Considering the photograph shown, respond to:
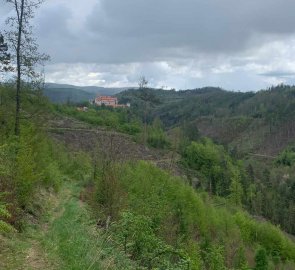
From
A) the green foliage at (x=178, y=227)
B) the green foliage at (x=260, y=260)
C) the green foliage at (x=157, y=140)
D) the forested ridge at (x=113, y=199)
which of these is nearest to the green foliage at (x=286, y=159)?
the forested ridge at (x=113, y=199)

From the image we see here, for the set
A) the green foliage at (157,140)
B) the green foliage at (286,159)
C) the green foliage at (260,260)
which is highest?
the green foliage at (157,140)

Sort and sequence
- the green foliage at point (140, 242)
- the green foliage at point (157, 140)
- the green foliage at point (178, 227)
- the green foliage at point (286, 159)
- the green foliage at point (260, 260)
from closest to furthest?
1. the green foliage at point (140, 242)
2. the green foliage at point (178, 227)
3. the green foliage at point (260, 260)
4. the green foliage at point (157, 140)
5. the green foliage at point (286, 159)

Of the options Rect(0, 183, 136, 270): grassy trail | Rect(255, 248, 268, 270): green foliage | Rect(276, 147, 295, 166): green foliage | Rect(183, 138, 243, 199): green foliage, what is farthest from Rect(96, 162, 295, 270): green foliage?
Rect(276, 147, 295, 166): green foliage

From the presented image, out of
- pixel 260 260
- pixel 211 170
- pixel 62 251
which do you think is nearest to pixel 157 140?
pixel 211 170

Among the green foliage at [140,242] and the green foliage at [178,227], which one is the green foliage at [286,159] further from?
the green foliage at [140,242]

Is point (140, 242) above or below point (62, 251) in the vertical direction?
below

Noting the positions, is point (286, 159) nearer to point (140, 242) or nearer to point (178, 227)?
point (178, 227)

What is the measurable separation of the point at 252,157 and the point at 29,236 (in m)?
144

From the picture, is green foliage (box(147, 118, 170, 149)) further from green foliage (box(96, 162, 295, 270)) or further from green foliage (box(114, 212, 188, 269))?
green foliage (box(114, 212, 188, 269))

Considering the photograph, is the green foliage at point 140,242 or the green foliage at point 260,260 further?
the green foliage at point 260,260

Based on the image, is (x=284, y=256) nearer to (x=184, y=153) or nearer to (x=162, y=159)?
(x=162, y=159)

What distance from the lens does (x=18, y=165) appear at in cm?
1297

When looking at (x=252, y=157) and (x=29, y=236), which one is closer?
(x=29, y=236)

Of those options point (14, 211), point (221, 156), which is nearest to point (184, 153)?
point (221, 156)
